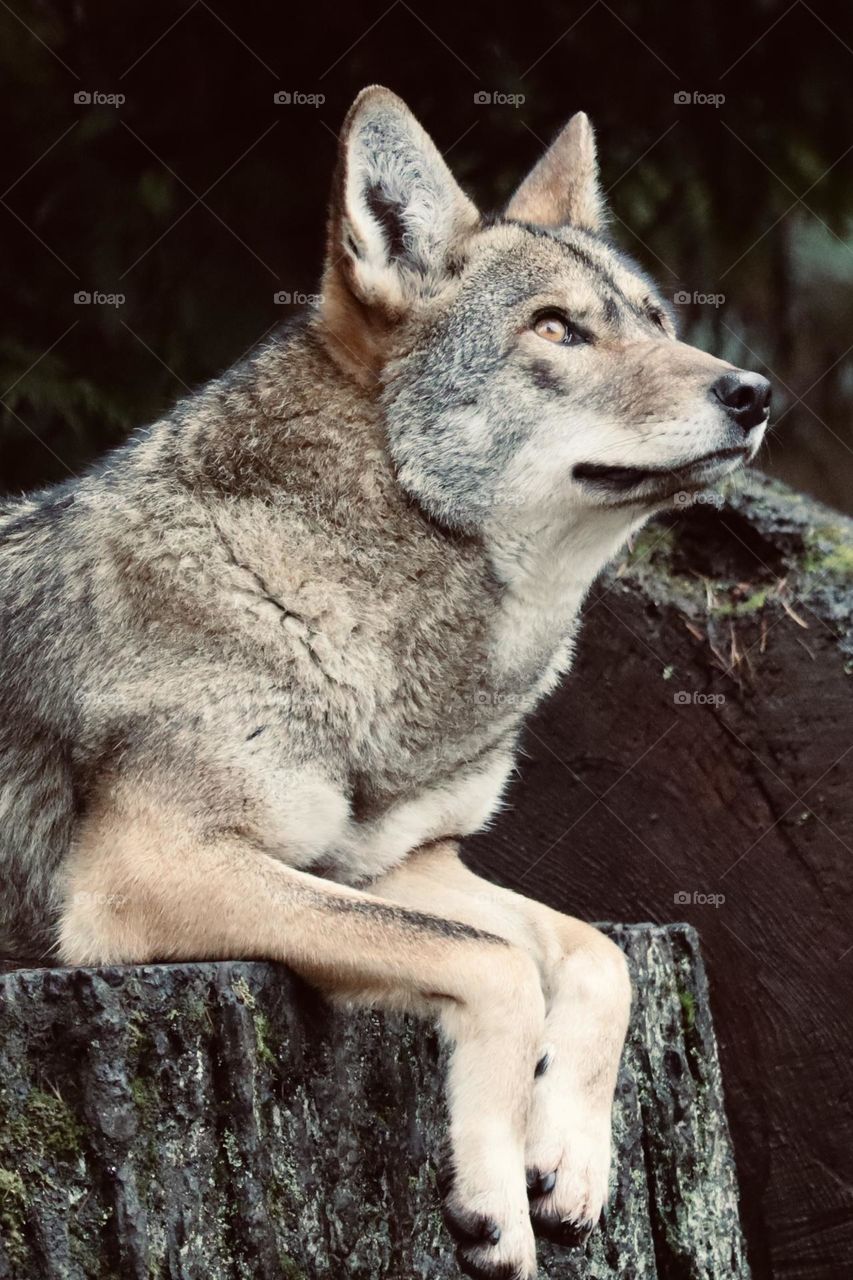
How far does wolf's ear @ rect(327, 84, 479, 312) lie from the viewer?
356 cm

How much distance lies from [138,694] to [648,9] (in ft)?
11.9

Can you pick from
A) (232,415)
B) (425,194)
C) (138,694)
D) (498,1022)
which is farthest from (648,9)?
(498,1022)

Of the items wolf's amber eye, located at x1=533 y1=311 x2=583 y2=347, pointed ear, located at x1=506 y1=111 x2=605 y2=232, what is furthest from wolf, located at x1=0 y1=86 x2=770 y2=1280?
pointed ear, located at x1=506 y1=111 x2=605 y2=232

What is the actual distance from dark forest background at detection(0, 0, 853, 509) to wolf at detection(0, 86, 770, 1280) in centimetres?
168

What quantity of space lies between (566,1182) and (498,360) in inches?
78.2

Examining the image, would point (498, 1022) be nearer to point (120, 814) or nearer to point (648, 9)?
point (120, 814)

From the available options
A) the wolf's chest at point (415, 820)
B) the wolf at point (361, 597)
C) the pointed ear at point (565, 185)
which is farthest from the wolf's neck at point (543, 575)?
the pointed ear at point (565, 185)

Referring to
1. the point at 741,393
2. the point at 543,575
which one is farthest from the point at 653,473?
the point at 543,575

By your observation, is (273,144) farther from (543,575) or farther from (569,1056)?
(569,1056)

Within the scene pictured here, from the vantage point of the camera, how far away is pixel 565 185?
4.35m

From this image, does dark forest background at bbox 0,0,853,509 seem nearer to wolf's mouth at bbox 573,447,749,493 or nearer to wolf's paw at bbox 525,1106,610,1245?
wolf's mouth at bbox 573,447,749,493

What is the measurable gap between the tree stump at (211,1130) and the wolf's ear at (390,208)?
73.5 inches

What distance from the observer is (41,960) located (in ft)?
11.6

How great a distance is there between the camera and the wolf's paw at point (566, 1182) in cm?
283
